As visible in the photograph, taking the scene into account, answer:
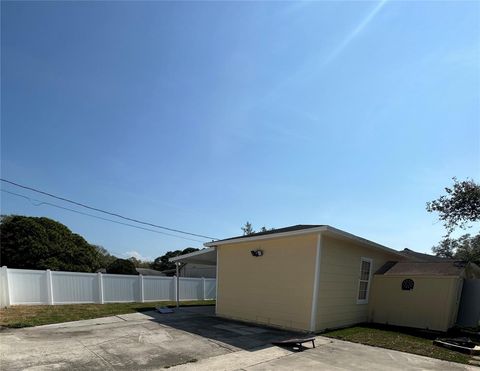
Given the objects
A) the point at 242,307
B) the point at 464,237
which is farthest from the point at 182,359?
the point at 464,237

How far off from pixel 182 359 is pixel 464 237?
42.0 metres

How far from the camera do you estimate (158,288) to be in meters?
17.8

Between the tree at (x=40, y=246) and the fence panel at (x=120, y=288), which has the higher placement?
the tree at (x=40, y=246)

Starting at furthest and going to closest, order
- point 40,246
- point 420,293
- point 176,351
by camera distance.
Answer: point 40,246
point 420,293
point 176,351

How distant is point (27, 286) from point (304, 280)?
10979 mm

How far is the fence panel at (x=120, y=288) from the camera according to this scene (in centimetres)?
1573

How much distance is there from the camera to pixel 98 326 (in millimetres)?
9531

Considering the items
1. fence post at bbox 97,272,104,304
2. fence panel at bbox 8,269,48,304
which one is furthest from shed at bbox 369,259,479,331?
fence panel at bbox 8,269,48,304

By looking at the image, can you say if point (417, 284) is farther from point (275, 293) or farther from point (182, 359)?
point (182, 359)

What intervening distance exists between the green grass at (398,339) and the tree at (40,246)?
15215 mm

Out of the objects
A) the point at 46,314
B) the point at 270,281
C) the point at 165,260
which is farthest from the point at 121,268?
the point at 165,260

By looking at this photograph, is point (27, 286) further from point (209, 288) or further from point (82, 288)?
point (209, 288)

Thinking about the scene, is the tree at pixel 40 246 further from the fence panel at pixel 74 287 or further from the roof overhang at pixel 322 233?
the roof overhang at pixel 322 233

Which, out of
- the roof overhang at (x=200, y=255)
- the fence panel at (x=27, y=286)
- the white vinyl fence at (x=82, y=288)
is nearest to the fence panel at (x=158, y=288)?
the white vinyl fence at (x=82, y=288)
